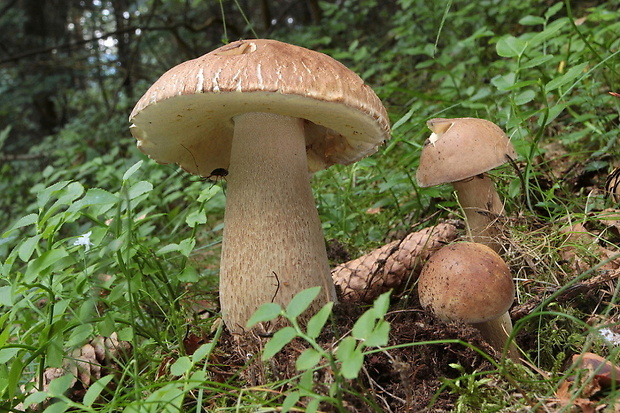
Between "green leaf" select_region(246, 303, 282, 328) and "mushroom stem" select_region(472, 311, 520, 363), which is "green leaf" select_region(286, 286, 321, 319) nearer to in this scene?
"green leaf" select_region(246, 303, 282, 328)

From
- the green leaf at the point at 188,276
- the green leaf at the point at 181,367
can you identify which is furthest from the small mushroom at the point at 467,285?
the green leaf at the point at 188,276

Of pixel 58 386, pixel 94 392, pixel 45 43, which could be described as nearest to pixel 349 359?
pixel 94 392

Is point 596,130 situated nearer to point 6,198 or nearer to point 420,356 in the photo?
point 420,356

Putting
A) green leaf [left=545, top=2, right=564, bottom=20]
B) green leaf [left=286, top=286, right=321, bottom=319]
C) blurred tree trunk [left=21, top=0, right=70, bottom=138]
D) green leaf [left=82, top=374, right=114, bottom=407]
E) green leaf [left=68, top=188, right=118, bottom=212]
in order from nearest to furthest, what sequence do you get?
green leaf [left=286, top=286, right=321, bottom=319] < green leaf [left=82, top=374, right=114, bottom=407] < green leaf [left=68, top=188, right=118, bottom=212] < green leaf [left=545, top=2, right=564, bottom=20] < blurred tree trunk [left=21, top=0, right=70, bottom=138]

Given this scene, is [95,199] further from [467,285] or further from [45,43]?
[45,43]

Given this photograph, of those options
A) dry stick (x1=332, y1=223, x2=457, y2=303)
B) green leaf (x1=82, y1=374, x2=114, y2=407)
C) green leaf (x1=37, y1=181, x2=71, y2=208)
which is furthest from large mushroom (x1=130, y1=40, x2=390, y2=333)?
green leaf (x1=82, y1=374, x2=114, y2=407)

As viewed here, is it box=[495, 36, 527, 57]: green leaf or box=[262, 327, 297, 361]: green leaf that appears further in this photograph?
box=[495, 36, 527, 57]: green leaf

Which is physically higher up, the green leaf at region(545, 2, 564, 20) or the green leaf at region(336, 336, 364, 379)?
the green leaf at region(545, 2, 564, 20)
